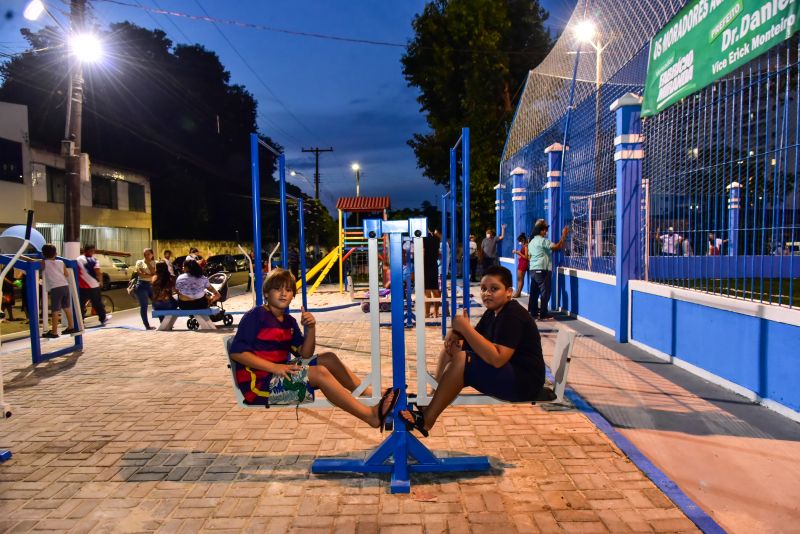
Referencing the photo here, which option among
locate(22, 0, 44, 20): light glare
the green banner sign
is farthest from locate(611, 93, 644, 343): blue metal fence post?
locate(22, 0, 44, 20): light glare

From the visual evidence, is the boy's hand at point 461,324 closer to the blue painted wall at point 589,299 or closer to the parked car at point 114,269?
the blue painted wall at point 589,299

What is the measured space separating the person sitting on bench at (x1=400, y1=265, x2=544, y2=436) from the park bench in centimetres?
725

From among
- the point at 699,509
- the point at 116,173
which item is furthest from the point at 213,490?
the point at 116,173

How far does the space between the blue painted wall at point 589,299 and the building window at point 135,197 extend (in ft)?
96.2

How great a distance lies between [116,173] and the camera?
103ft

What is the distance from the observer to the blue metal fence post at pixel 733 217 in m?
5.19

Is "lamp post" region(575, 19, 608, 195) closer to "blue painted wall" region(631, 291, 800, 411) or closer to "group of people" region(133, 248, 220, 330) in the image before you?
"blue painted wall" region(631, 291, 800, 411)

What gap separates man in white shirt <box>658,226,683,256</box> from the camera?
659 centimetres

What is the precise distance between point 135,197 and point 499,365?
34531 millimetres

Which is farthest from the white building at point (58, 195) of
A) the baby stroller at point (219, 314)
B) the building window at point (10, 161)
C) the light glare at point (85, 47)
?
the baby stroller at point (219, 314)

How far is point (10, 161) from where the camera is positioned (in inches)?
938

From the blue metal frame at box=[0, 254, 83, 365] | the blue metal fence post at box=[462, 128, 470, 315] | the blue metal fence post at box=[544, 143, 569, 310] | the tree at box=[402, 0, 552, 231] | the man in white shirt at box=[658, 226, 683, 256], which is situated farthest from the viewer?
the tree at box=[402, 0, 552, 231]

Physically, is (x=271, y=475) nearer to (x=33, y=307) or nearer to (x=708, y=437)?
(x=708, y=437)

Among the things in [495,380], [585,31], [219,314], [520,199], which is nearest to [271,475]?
[495,380]
